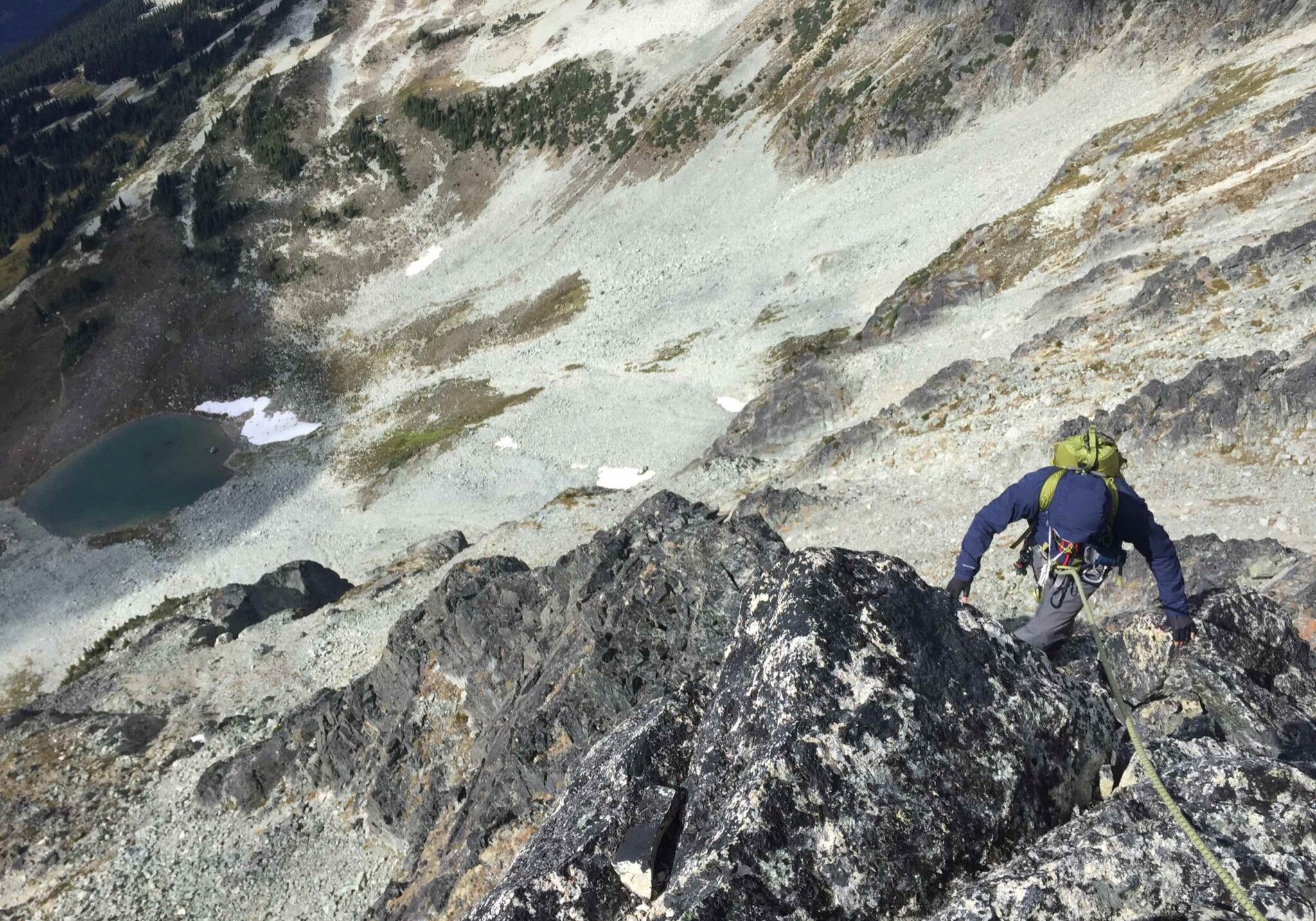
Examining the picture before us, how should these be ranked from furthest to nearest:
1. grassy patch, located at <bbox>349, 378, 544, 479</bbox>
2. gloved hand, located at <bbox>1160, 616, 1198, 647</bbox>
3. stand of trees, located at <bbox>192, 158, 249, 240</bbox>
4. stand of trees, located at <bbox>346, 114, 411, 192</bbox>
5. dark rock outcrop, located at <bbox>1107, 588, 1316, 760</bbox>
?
stand of trees, located at <bbox>346, 114, 411, 192</bbox>
stand of trees, located at <bbox>192, 158, 249, 240</bbox>
grassy patch, located at <bbox>349, 378, 544, 479</bbox>
gloved hand, located at <bbox>1160, 616, 1198, 647</bbox>
dark rock outcrop, located at <bbox>1107, 588, 1316, 760</bbox>

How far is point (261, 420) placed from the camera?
249 ft

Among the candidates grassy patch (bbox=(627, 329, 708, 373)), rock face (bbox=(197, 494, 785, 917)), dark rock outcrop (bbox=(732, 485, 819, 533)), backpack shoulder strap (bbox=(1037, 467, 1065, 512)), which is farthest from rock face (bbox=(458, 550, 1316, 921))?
grassy patch (bbox=(627, 329, 708, 373))

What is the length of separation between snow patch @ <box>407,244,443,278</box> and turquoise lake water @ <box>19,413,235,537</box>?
25851mm

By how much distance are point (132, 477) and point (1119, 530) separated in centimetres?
8124

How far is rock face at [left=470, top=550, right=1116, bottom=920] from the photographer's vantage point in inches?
296

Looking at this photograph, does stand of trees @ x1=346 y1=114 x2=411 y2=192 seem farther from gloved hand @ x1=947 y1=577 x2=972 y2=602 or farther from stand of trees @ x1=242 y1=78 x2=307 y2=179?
gloved hand @ x1=947 y1=577 x2=972 y2=602

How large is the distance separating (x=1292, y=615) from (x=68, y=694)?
41.4 m

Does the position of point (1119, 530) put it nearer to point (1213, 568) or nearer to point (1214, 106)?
point (1213, 568)

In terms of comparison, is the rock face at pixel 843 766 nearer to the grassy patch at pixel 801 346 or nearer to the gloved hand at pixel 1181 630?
the gloved hand at pixel 1181 630

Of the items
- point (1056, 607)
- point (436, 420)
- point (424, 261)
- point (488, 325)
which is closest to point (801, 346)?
point (436, 420)

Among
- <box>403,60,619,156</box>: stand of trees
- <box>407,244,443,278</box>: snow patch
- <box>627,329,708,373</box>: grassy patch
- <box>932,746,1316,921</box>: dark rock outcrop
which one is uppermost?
<box>403,60,619,156</box>: stand of trees

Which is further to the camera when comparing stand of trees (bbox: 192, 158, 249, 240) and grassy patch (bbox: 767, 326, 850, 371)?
stand of trees (bbox: 192, 158, 249, 240)

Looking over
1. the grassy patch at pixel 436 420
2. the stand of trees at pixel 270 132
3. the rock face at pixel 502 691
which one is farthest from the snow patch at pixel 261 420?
the rock face at pixel 502 691

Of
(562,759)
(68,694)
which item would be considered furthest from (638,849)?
(68,694)
